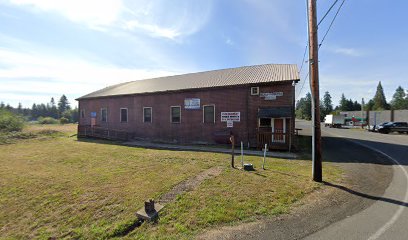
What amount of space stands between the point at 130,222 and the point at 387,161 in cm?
1294

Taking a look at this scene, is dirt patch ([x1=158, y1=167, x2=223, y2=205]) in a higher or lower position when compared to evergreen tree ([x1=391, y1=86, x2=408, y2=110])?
lower

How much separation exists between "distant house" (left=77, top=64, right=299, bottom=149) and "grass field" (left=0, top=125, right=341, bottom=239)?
531 cm

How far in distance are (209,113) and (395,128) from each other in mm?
31497

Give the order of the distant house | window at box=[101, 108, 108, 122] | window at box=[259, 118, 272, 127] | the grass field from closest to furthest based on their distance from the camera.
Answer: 1. the grass field
2. the distant house
3. window at box=[259, 118, 272, 127]
4. window at box=[101, 108, 108, 122]

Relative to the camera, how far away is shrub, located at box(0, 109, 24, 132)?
1099 inches

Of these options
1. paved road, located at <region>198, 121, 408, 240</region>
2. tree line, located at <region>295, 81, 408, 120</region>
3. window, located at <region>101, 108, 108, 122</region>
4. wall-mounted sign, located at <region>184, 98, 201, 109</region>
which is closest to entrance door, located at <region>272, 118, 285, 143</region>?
wall-mounted sign, located at <region>184, 98, 201, 109</region>

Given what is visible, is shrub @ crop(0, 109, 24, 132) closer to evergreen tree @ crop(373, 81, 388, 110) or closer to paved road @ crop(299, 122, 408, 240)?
paved road @ crop(299, 122, 408, 240)

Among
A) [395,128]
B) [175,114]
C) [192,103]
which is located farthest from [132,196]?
[395,128]

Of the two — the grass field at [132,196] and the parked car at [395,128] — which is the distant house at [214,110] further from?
the parked car at [395,128]

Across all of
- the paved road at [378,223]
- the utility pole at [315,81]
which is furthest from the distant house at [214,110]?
the paved road at [378,223]

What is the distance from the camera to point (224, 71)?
2248 cm

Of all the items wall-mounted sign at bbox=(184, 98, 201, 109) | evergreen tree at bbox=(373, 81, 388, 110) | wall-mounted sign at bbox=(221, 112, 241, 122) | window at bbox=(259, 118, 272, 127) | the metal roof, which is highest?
evergreen tree at bbox=(373, 81, 388, 110)

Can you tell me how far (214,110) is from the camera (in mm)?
18109

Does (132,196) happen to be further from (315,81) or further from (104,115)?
(104,115)
